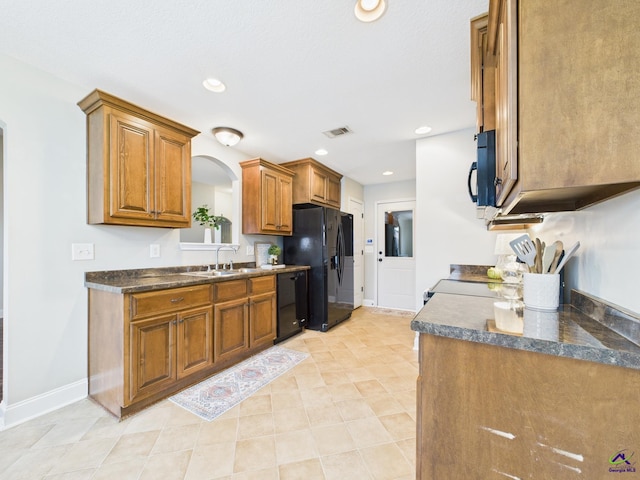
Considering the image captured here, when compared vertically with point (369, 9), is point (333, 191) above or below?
below

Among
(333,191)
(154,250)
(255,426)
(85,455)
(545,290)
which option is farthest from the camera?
(333,191)

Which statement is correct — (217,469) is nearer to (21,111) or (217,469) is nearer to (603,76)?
(603,76)

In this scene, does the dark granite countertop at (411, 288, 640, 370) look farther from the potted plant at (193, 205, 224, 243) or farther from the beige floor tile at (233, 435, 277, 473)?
the potted plant at (193, 205, 224, 243)

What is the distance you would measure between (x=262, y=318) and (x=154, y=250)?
1269mm

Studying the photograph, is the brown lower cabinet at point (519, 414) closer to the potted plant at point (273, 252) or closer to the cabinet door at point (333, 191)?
the potted plant at point (273, 252)

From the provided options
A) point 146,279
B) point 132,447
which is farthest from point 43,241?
point 132,447

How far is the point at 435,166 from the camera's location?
3018 millimetres

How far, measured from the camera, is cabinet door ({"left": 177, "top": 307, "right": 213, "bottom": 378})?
6.97 feet

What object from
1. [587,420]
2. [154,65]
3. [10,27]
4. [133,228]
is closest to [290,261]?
[133,228]

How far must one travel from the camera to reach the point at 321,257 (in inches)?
145

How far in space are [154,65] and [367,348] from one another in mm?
3200

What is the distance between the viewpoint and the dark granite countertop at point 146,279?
Answer: 1.89 metres

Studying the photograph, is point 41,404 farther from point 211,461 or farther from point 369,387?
point 369,387

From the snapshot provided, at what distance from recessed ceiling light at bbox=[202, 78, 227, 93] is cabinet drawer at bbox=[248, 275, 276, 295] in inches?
68.7
